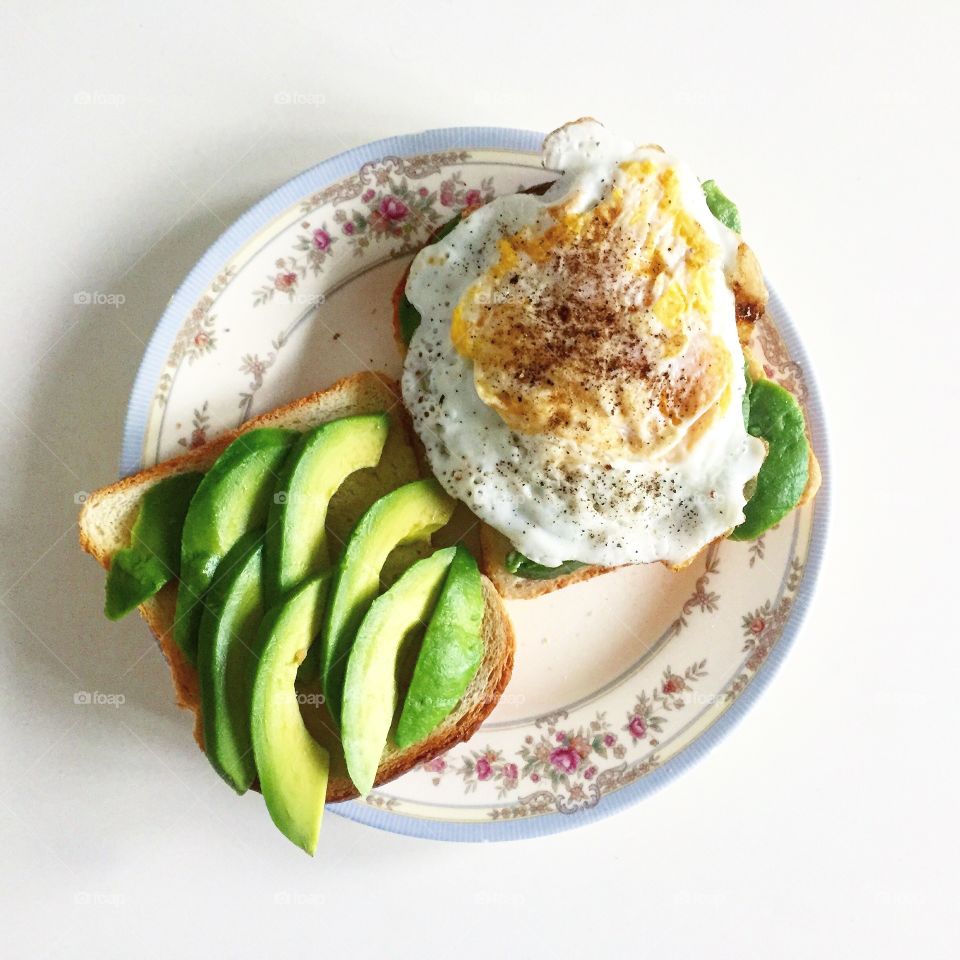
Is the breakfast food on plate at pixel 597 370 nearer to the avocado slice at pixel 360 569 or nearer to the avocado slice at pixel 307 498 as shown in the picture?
the avocado slice at pixel 360 569

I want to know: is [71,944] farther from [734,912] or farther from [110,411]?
[734,912]

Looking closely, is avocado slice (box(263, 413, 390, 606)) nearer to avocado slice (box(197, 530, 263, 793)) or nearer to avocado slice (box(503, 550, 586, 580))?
avocado slice (box(197, 530, 263, 793))

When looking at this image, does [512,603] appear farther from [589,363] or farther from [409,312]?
[409,312]

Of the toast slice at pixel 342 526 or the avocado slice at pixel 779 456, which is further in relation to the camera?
the avocado slice at pixel 779 456

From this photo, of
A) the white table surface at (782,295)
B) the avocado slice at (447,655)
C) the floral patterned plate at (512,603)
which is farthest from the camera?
the white table surface at (782,295)

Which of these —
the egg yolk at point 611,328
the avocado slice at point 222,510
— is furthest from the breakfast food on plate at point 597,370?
the avocado slice at point 222,510

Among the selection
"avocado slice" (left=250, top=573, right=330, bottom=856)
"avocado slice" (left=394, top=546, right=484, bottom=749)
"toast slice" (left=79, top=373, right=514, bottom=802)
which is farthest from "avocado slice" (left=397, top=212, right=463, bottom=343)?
"avocado slice" (left=250, top=573, right=330, bottom=856)

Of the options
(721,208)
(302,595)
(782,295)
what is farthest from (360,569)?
(782,295)
